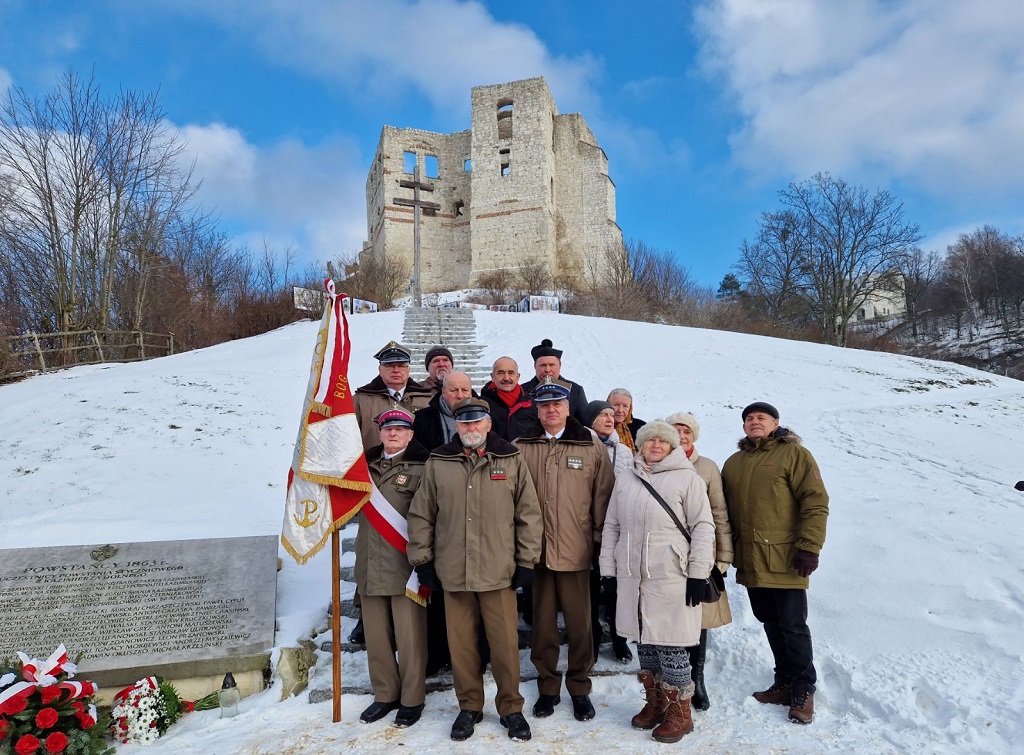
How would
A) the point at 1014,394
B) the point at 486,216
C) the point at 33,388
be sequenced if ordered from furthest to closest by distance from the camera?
the point at 486,216
the point at 1014,394
the point at 33,388

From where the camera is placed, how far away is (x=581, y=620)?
134 inches

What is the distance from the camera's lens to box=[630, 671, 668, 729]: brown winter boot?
125 inches

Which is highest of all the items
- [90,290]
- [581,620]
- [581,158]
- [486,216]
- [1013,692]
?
[581,158]

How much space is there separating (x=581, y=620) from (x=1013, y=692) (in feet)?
7.45

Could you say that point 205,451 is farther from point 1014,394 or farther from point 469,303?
point 469,303

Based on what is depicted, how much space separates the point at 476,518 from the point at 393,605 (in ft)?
2.60

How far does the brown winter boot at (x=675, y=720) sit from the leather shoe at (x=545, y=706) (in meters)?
0.60

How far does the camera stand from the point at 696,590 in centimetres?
297

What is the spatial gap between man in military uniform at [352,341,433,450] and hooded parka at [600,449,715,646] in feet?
6.58

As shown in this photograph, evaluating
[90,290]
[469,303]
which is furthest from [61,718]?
[469,303]

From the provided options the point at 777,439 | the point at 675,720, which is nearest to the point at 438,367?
the point at 777,439

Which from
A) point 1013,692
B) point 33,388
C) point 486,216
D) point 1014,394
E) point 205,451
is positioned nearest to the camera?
point 1013,692

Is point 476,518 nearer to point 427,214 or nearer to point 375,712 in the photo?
point 375,712

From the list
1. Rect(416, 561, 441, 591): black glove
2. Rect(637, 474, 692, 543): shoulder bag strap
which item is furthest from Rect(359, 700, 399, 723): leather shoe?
Rect(637, 474, 692, 543): shoulder bag strap
